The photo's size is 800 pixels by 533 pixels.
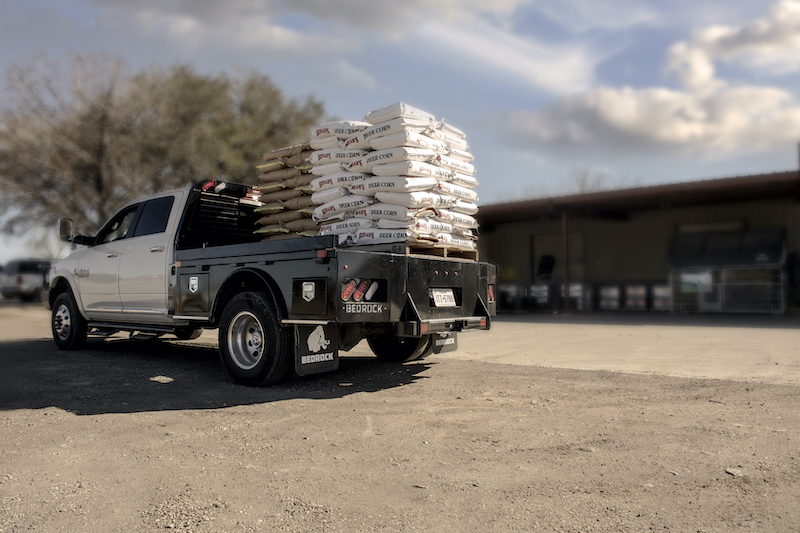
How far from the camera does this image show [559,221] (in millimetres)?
25922

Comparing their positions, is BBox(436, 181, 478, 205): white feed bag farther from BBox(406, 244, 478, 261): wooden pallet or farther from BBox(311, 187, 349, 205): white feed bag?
BBox(311, 187, 349, 205): white feed bag

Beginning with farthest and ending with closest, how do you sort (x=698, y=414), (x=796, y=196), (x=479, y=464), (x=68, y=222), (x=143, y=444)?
1. (x=796, y=196)
2. (x=68, y=222)
3. (x=698, y=414)
4. (x=143, y=444)
5. (x=479, y=464)

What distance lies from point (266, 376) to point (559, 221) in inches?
853

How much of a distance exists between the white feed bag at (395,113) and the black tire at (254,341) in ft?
7.52

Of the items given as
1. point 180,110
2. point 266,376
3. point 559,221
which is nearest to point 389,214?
point 266,376

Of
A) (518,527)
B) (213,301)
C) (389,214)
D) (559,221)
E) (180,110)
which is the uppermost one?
(180,110)

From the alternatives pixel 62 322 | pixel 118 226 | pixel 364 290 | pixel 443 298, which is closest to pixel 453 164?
pixel 443 298

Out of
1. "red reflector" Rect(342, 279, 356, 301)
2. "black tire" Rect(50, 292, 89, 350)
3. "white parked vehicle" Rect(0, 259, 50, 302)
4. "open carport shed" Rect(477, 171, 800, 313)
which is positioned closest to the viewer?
"red reflector" Rect(342, 279, 356, 301)

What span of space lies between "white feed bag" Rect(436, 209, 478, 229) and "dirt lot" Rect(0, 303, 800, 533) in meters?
1.84

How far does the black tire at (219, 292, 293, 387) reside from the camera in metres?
6.04

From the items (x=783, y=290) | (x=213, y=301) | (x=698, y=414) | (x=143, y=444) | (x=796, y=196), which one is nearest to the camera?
(x=143, y=444)

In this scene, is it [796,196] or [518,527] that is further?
[796,196]

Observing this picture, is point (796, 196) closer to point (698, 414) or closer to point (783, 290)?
point (783, 290)

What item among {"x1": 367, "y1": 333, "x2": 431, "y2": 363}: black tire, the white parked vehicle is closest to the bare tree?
the white parked vehicle
